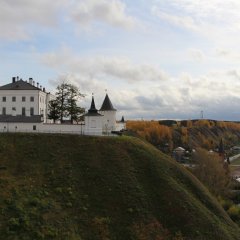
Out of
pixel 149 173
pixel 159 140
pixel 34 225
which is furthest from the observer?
pixel 159 140

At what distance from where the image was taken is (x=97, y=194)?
145 feet

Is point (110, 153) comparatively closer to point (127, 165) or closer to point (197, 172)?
point (127, 165)

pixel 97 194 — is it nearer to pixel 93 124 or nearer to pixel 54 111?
pixel 93 124

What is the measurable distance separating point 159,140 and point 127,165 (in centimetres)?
9157

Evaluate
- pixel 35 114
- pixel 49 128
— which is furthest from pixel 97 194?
pixel 35 114

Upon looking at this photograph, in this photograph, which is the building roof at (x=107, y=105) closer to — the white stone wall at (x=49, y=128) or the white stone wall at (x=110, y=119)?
the white stone wall at (x=110, y=119)

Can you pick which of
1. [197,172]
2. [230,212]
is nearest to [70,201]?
[230,212]

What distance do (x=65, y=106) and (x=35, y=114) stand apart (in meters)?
5.30

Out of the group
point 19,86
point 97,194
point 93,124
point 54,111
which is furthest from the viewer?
point 54,111

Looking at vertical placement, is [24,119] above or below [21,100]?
below

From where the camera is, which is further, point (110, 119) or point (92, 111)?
point (110, 119)

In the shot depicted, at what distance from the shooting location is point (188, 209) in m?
44.2

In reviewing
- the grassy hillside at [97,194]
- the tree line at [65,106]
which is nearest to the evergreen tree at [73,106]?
the tree line at [65,106]

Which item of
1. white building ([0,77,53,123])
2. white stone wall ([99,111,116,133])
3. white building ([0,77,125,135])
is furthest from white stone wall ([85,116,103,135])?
white building ([0,77,53,123])
